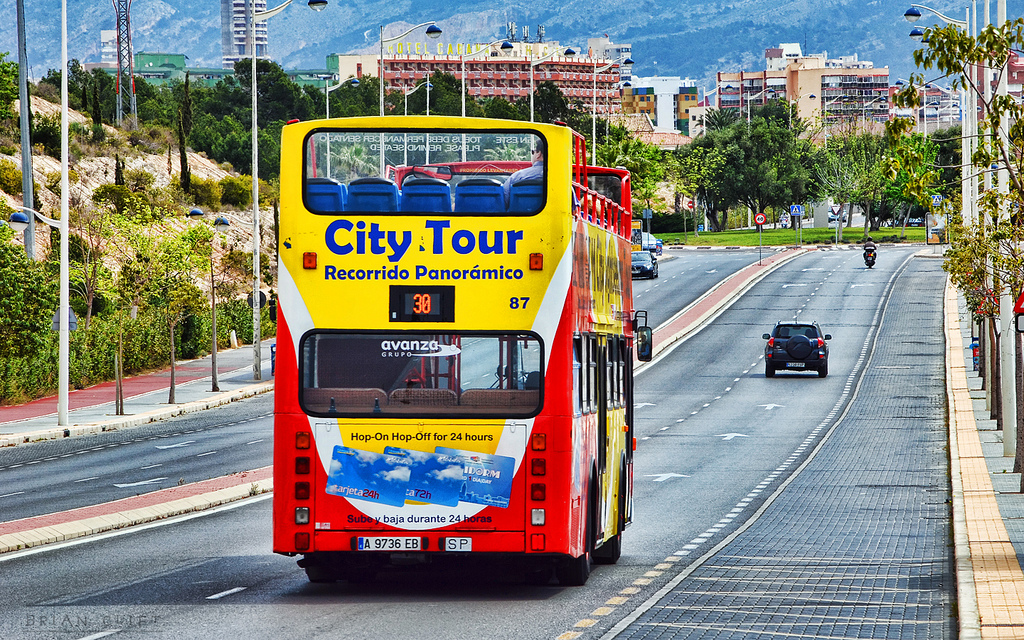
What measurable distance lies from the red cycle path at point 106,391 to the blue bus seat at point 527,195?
28.0m

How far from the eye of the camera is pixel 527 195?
1223 centimetres

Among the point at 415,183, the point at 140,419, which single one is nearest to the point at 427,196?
the point at 415,183

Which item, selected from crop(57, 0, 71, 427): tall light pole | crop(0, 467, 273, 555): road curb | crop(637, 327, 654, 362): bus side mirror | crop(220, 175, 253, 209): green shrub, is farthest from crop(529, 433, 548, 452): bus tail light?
crop(220, 175, 253, 209): green shrub

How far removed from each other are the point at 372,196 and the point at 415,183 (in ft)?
1.26

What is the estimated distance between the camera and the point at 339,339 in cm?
1211

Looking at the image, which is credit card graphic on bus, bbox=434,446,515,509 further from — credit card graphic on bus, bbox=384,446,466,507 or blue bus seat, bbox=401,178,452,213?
blue bus seat, bbox=401,178,452,213

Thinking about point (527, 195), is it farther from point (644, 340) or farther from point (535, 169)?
point (644, 340)

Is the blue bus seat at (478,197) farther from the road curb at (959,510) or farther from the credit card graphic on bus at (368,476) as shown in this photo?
the road curb at (959,510)

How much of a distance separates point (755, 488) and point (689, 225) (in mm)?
130867

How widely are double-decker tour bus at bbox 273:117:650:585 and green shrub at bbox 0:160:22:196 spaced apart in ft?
205

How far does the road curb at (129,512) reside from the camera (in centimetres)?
1642

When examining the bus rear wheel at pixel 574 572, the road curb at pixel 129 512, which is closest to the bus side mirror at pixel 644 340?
the bus rear wheel at pixel 574 572

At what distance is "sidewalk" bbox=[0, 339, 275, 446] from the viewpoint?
35.1 metres

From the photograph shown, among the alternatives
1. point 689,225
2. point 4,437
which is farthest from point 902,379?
point 689,225
